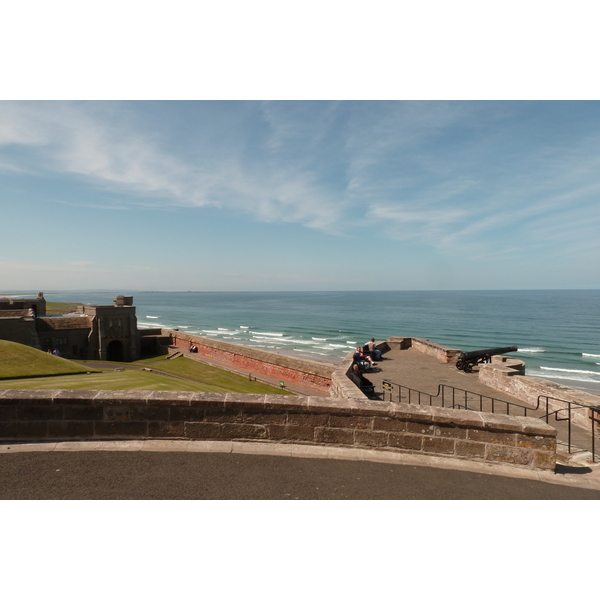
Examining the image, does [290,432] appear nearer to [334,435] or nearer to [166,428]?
[334,435]

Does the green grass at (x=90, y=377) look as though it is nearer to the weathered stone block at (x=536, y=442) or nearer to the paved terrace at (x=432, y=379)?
the paved terrace at (x=432, y=379)

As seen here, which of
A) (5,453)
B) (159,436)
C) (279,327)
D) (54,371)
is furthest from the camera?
(279,327)

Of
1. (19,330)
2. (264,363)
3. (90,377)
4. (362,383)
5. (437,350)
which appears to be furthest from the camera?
(19,330)

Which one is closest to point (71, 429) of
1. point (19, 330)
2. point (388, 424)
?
point (388, 424)

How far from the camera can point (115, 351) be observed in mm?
37031

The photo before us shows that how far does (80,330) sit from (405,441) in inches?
1531

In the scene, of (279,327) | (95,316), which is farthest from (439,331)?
(95,316)

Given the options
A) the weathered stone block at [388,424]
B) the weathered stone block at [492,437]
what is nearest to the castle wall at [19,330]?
the weathered stone block at [388,424]

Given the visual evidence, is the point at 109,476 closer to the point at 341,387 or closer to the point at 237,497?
the point at 237,497

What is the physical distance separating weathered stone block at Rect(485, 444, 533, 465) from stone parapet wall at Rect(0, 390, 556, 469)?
0.01 m

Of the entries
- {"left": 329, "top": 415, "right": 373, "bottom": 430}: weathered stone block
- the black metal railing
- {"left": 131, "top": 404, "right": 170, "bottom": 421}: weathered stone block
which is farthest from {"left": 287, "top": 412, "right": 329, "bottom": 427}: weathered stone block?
the black metal railing

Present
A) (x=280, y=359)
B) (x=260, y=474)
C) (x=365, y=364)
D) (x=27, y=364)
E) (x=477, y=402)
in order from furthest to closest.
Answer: (x=280, y=359) < (x=27, y=364) < (x=365, y=364) < (x=477, y=402) < (x=260, y=474)

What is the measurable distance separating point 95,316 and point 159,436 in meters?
36.4
